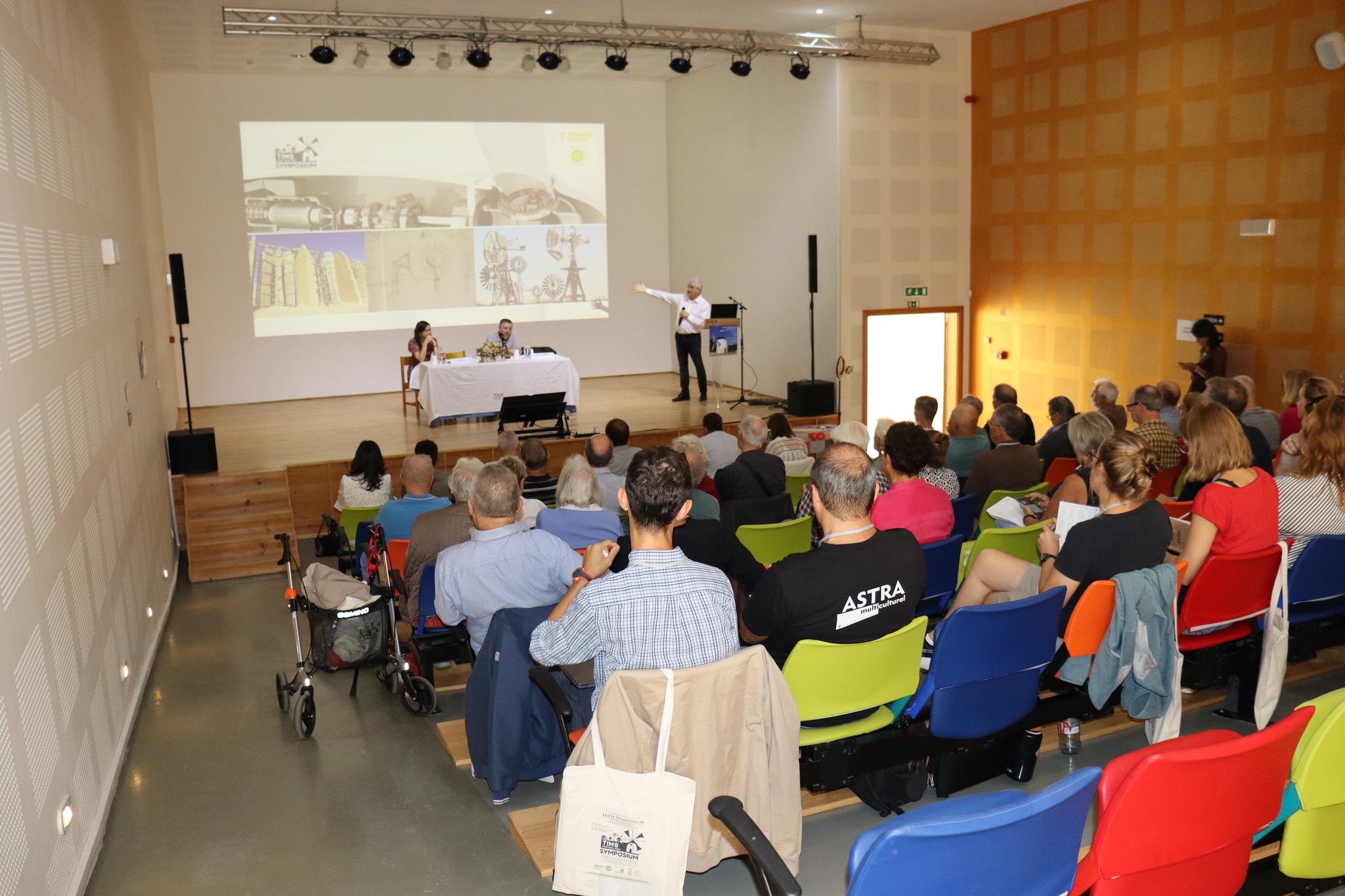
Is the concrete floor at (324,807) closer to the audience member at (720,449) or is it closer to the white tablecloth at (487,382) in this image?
the audience member at (720,449)

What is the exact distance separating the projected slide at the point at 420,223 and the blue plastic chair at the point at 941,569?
10.2 metres

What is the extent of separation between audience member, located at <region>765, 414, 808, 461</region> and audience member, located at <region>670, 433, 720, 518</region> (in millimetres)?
910

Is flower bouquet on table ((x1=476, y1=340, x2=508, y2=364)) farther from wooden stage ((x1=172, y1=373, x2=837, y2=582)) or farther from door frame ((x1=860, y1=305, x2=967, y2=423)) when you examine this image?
door frame ((x1=860, y1=305, x2=967, y2=423))

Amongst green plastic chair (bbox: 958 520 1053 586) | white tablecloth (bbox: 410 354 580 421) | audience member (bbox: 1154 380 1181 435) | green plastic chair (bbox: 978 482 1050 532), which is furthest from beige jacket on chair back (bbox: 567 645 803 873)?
white tablecloth (bbox: 410 354 580 421)

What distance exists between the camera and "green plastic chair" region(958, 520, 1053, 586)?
4.36m

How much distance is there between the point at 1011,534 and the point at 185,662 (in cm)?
450

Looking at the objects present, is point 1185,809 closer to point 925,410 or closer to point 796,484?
point 796,484

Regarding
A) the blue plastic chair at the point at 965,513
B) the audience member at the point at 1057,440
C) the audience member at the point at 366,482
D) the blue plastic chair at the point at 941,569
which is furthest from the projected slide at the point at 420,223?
the blue plastic chair at the point at 941,569

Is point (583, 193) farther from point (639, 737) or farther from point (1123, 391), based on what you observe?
point (639, 737)

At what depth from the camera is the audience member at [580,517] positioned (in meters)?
4.65

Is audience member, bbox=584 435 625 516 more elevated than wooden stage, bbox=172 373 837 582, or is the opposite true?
audience member, bbox=584 435 625 516

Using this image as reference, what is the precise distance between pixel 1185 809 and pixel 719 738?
1055mm

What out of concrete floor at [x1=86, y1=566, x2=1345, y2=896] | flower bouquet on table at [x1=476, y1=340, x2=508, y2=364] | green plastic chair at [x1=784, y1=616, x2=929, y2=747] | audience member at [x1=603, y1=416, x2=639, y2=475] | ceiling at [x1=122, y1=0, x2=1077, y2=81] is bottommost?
concrete floor at [x1=86, y1=566, x2=1345, y2=896]

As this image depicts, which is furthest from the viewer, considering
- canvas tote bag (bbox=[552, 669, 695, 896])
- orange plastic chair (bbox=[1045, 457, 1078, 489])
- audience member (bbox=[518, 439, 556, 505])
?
audience member (bbox=[518, 439, 556, 505])
